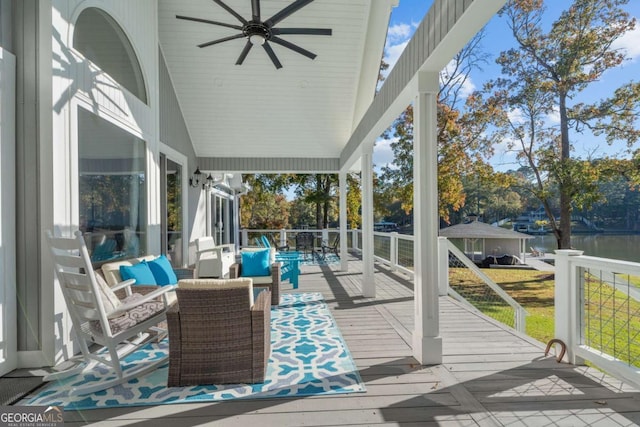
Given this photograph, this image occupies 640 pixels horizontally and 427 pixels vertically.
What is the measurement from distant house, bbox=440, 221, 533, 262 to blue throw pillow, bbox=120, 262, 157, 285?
12.7m

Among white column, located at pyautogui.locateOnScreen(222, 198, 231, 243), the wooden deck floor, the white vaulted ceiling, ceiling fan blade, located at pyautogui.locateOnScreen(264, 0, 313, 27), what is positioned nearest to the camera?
the wooden deck floor

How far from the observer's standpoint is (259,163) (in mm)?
8523

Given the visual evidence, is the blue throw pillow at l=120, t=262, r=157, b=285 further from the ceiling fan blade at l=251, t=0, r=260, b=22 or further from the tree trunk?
the tree trunk

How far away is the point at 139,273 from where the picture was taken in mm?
3611

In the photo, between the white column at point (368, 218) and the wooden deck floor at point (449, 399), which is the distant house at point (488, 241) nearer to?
the white column at point (368, 218)

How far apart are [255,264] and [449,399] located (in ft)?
10.6

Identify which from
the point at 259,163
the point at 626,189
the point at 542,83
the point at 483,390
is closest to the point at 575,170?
the point at 626,189

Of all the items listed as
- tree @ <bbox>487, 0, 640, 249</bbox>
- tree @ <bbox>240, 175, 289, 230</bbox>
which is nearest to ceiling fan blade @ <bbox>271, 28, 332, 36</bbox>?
tree @ <bbox>487, 0, 640, 249</bbox>

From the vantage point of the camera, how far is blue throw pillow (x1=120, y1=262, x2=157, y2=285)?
3.49 metres

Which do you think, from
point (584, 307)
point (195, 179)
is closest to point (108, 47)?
point (195, 179)

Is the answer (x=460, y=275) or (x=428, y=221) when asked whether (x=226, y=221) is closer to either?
(x=460, y=275)

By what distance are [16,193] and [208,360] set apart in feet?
7.05

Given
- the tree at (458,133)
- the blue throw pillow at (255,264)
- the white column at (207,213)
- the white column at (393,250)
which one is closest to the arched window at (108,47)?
the blue throw pillow at (255,264)

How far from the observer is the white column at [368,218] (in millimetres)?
5230
